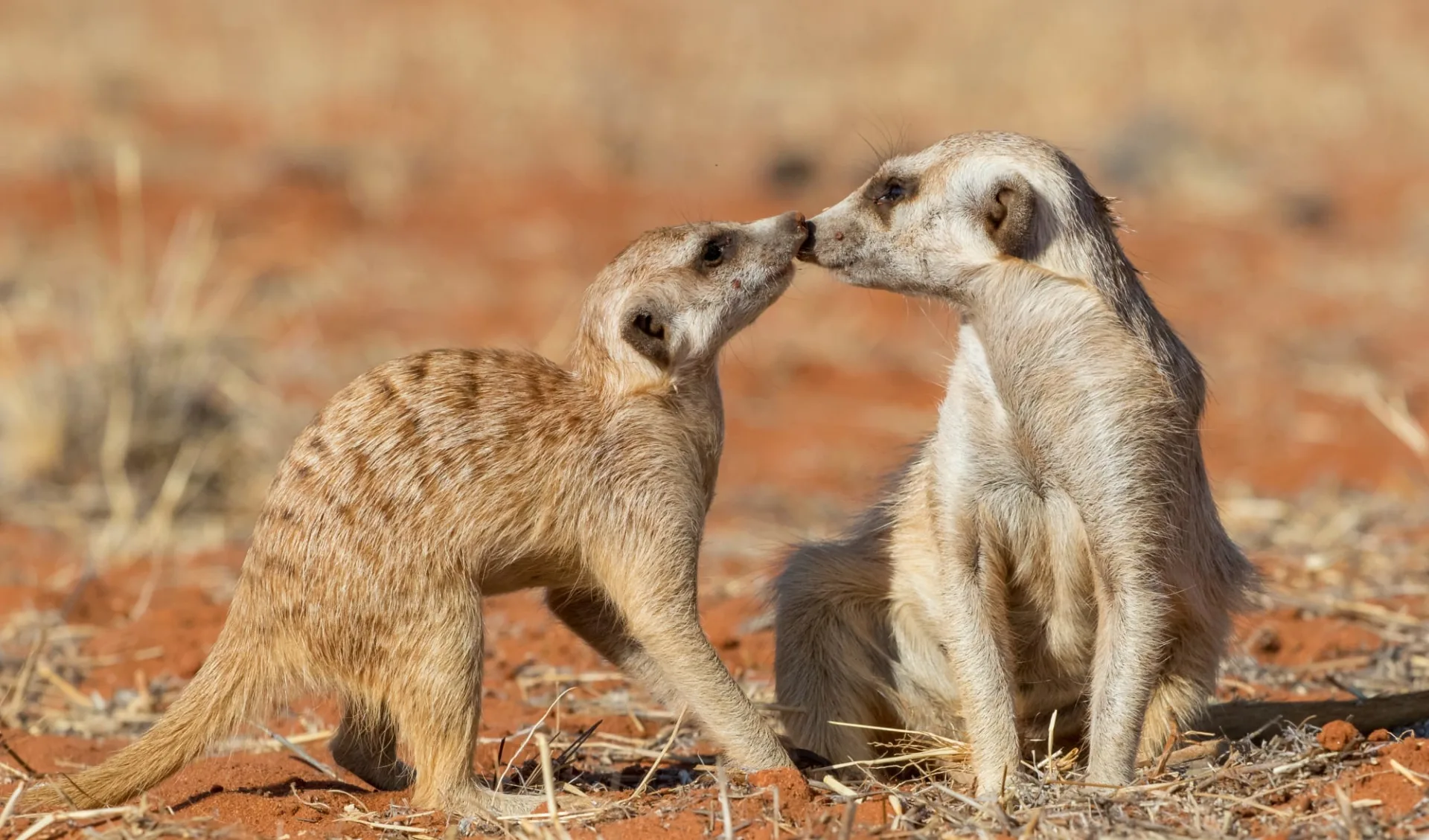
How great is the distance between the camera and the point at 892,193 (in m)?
4.16

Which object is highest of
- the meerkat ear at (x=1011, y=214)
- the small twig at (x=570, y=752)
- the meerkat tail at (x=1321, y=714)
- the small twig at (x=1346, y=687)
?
the meerkat ear at (x=1011, y=214)

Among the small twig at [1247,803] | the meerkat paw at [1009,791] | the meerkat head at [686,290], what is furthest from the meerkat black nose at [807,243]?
the small twig at [1247,803]

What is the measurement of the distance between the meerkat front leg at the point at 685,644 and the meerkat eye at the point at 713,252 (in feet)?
3.13

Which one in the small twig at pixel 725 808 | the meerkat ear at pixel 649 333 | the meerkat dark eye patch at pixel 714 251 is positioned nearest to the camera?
the small twig at pixel 725 808

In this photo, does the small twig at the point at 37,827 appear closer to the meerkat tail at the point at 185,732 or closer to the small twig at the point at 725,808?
the meerkat tail at the point at 185,732

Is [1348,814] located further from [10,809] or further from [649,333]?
[10,809]

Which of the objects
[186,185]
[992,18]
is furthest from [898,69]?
[186,185]

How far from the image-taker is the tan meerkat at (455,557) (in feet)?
12.4

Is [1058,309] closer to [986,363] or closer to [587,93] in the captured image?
[986,363]

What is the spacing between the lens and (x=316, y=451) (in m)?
3.99

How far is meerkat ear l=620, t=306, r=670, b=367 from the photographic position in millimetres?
4305

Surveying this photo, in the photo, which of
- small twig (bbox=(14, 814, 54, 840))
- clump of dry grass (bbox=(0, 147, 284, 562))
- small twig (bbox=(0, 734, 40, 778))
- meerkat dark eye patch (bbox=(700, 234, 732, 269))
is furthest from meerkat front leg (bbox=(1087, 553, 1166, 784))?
clump of dry grass (bbox=(0, 147, 284, 562))

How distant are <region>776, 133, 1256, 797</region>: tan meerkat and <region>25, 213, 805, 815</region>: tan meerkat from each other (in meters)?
0.49

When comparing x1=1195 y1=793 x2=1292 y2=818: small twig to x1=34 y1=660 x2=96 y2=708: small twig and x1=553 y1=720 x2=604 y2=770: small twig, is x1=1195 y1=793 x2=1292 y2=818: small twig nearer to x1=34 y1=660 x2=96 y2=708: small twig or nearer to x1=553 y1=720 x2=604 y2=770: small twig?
x1=553 y1=720 x2=604 y2=770: small twig
